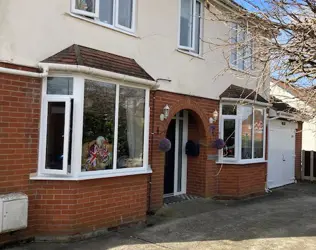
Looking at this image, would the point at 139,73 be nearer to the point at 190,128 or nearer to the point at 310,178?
the point at 190,128

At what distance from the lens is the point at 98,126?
6.71 meters

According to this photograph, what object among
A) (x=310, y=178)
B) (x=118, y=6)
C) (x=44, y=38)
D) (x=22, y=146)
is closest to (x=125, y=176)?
(x=22, y=146)

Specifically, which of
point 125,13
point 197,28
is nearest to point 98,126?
point 125,13

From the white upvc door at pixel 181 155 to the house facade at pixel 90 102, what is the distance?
3.18 feet

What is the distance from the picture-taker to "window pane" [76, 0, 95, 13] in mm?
6850

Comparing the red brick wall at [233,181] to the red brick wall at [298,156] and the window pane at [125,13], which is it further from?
the red brick wall at [298,156]

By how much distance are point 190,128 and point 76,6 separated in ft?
17.1

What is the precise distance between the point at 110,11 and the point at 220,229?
4.98 metres

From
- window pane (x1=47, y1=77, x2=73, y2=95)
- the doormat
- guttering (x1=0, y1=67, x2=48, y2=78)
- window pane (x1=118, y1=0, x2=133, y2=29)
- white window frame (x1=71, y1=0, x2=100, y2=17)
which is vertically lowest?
the doormat

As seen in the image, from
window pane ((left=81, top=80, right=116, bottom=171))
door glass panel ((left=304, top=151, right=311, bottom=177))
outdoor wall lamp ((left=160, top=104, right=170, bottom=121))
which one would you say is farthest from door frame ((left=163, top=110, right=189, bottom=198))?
door glass panel ((left=304, top=151, right=311, bottom=177))

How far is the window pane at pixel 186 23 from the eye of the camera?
9508 millimetres

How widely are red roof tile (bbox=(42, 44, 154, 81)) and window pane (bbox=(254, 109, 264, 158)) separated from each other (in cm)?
529

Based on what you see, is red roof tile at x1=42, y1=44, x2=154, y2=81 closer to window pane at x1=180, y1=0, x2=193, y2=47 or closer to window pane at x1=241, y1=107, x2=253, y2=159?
window pane at x1=180, y1=0, x2=193, y2=47

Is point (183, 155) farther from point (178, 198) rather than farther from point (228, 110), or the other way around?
point (228, 110)
